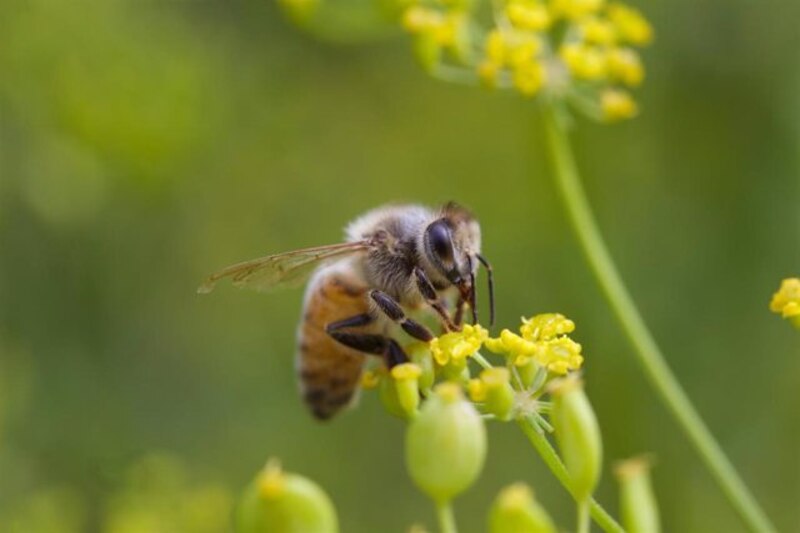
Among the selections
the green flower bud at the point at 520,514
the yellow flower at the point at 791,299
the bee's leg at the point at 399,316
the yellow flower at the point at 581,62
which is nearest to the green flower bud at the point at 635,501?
the green flower bud at the point at 520,514

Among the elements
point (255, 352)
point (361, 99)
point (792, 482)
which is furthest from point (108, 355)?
point (792, 482)

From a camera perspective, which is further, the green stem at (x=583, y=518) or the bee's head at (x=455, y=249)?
the bee's head at (x=455, y=249)

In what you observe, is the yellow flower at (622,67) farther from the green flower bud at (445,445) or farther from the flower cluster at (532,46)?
the green flower bud at (445,445)

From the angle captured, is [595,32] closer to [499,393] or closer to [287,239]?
[499,393]

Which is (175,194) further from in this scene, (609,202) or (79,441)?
(609,202)

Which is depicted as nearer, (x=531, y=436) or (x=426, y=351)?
(x=531, y=436)

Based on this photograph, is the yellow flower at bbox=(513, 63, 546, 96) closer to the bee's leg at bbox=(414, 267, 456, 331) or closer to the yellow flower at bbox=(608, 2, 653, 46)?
the yellow flower at bbox=(608, 2, 653, 46)

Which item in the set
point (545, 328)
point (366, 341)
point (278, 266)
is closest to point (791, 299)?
point (545, 328)
